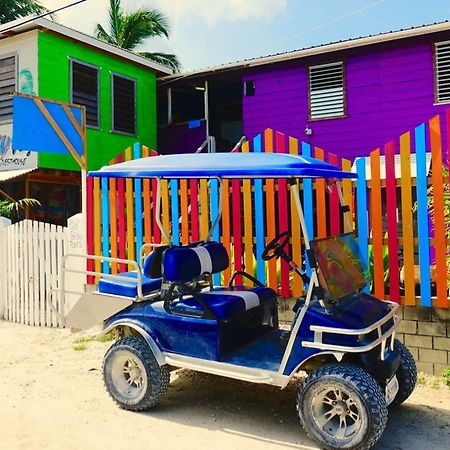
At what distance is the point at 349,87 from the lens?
11.4 m

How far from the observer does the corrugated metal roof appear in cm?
1019

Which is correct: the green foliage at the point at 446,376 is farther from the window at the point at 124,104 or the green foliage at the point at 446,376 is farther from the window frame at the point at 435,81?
the window at the point at 124,104

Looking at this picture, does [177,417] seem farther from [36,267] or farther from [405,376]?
[36,267]

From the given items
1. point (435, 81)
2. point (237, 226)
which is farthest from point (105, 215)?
point (435, 81)

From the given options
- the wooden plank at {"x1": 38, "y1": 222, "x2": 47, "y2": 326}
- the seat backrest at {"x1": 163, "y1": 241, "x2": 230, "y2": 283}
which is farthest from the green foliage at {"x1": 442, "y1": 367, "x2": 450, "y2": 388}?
the wooden plank at {"x1": 38, "y1": 222, "x2": 47, "y2": 326}

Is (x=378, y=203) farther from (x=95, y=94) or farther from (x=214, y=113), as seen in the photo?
(x=214, y=113)

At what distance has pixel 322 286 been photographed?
3.73 m

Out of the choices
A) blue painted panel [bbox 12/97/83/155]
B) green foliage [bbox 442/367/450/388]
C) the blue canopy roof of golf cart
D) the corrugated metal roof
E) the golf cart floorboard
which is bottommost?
green foliage [bbox 442/367/450/388]

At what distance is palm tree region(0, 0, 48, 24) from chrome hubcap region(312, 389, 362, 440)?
2098 cm

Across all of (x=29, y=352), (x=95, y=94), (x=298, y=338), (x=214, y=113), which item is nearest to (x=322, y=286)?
(x=298, y=338)

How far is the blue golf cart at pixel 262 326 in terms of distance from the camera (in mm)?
3580

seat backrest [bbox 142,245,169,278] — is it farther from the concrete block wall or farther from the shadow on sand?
the concrete block wall

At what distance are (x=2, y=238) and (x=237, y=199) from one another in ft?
14.0

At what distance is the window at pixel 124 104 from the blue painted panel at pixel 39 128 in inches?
214
